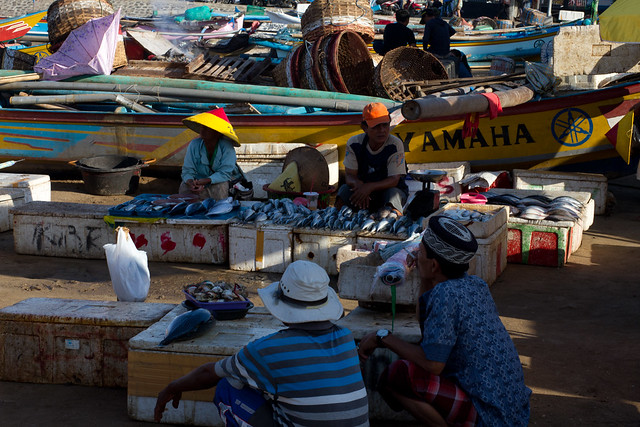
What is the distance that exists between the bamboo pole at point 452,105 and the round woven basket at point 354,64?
3490mm

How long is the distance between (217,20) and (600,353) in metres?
22.2

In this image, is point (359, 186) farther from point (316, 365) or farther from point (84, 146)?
point (84, 146)

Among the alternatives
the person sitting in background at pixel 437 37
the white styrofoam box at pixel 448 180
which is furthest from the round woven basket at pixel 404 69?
the white styrofoam box at pixel 448 180

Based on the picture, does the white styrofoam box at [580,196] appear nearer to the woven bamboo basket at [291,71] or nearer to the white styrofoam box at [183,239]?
the white styrofoam box at [183,239]

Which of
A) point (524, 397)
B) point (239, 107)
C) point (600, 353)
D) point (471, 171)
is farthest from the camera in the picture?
point (239, 107)

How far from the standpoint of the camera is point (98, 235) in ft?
24.5

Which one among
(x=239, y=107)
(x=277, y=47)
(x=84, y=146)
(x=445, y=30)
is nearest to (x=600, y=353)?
(x=239, y=107)

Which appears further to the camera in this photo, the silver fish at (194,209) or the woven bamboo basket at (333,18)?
the woven bamboo basket at (333,18)

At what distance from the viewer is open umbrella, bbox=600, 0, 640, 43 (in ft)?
20.7

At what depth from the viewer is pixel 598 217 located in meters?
9.06

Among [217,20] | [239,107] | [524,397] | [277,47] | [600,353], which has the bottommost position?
[600,353]

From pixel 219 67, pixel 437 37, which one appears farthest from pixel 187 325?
pixel 437 37

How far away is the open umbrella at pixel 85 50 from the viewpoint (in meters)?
12.1

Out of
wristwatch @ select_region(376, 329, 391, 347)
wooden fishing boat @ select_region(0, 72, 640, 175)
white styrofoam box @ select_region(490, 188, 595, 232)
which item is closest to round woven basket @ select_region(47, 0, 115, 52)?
wooden fishing boat @ select_region(0, 72, 640, 175)
